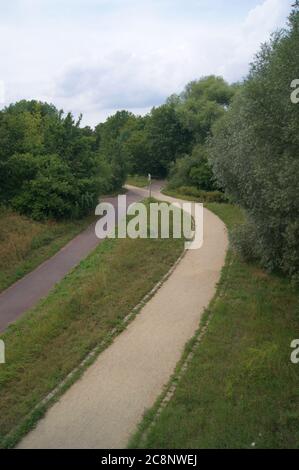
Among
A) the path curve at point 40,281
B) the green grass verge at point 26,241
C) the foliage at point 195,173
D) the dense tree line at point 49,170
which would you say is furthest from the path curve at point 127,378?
the foliage at point 195,173

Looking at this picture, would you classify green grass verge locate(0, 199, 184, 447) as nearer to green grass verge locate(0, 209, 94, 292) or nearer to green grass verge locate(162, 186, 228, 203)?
green grass verge locate(0, 209, 94, 292)

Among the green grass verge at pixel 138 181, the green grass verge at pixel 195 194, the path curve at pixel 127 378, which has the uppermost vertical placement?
the green grass verge at pixel 138 181

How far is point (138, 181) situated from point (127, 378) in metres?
43.1

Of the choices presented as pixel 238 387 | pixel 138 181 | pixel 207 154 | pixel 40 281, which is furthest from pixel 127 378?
pixel 138 181

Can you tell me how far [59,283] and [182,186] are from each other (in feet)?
80.2

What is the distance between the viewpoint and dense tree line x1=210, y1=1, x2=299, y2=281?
945cm

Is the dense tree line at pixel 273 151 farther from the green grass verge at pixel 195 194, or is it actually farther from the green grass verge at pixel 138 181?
the green grass verge at pixel 138 181

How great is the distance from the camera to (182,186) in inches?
1517

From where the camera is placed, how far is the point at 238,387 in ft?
26.9

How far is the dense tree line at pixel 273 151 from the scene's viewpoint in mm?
9445

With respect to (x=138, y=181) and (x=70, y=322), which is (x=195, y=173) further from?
(x=70, y=322)

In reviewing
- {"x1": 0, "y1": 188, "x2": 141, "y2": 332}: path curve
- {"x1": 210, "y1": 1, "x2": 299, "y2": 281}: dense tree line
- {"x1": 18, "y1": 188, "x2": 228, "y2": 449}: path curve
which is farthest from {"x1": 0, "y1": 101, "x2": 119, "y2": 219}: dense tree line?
{"x1": 210, "y1": 1, "x2": 299, "y2": 281}: dense tree line

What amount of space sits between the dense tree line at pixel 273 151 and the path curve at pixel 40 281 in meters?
6.74
